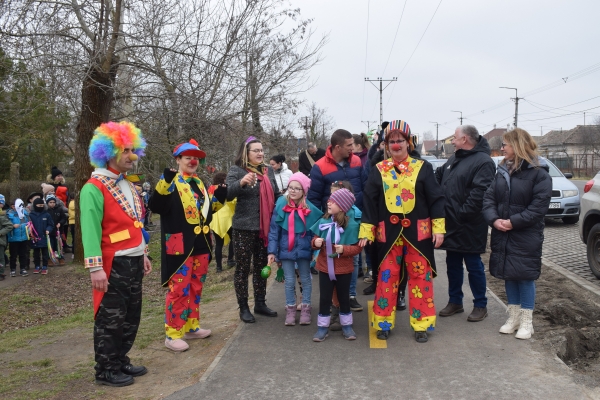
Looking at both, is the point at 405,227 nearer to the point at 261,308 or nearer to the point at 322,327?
the point at 322,327

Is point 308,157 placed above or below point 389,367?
above

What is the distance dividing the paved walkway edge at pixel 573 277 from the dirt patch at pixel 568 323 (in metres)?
0.08

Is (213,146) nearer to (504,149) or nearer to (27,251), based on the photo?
(27,251)

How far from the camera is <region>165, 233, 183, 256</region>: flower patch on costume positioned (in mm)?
5043

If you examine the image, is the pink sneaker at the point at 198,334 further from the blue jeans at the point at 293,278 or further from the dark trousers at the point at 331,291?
the dark trousers at the point at 331,291

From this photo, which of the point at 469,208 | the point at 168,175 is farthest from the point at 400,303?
the point at 168,175

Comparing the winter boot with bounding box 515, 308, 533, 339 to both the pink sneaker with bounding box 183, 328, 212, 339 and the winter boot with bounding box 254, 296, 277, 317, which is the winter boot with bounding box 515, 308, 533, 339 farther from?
the pink sneaker with bounding box 183, 328, 212, 339

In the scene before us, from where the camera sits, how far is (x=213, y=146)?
43.7 ft

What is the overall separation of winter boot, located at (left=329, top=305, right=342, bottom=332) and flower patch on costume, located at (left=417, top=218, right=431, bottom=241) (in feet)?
4.28

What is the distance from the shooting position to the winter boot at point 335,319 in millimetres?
5504

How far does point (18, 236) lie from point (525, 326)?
10.2 m

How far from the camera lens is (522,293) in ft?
16.8

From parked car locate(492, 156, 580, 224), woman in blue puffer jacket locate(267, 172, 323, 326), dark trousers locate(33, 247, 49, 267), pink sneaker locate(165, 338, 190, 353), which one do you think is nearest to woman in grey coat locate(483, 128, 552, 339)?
woman in blue puffer jacket locate(267, 172, 323, 326)

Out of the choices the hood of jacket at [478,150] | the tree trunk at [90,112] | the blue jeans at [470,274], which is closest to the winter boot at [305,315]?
the blue jeans at [470,274]
